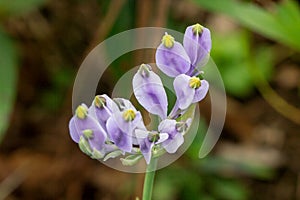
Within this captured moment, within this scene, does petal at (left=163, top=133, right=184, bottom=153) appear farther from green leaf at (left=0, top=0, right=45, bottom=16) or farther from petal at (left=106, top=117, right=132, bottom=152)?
green leaf at (left=0, top=0, right=45, bottom=16)

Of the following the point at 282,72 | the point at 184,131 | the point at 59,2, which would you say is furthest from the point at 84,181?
the point at 184,131

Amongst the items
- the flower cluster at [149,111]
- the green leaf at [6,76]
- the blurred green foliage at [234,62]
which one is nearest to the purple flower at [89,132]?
the flower cluster at [149,111]

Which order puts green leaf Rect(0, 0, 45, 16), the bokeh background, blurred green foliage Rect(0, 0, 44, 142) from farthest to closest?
1. the bokeh background
2. green leaf Rect(0, 0, 45, 16)
3. blurred green foliage Rect(0, 0, 44, 142)

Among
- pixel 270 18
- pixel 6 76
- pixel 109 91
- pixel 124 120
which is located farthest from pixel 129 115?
pixel 109 91

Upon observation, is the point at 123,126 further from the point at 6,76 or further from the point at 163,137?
the point at 6,76

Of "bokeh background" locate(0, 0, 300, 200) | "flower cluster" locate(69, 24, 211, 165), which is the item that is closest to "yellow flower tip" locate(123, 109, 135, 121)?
"flower cluster" locate(69, 24, 211, 165)

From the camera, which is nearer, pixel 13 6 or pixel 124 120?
pixel 124 120
